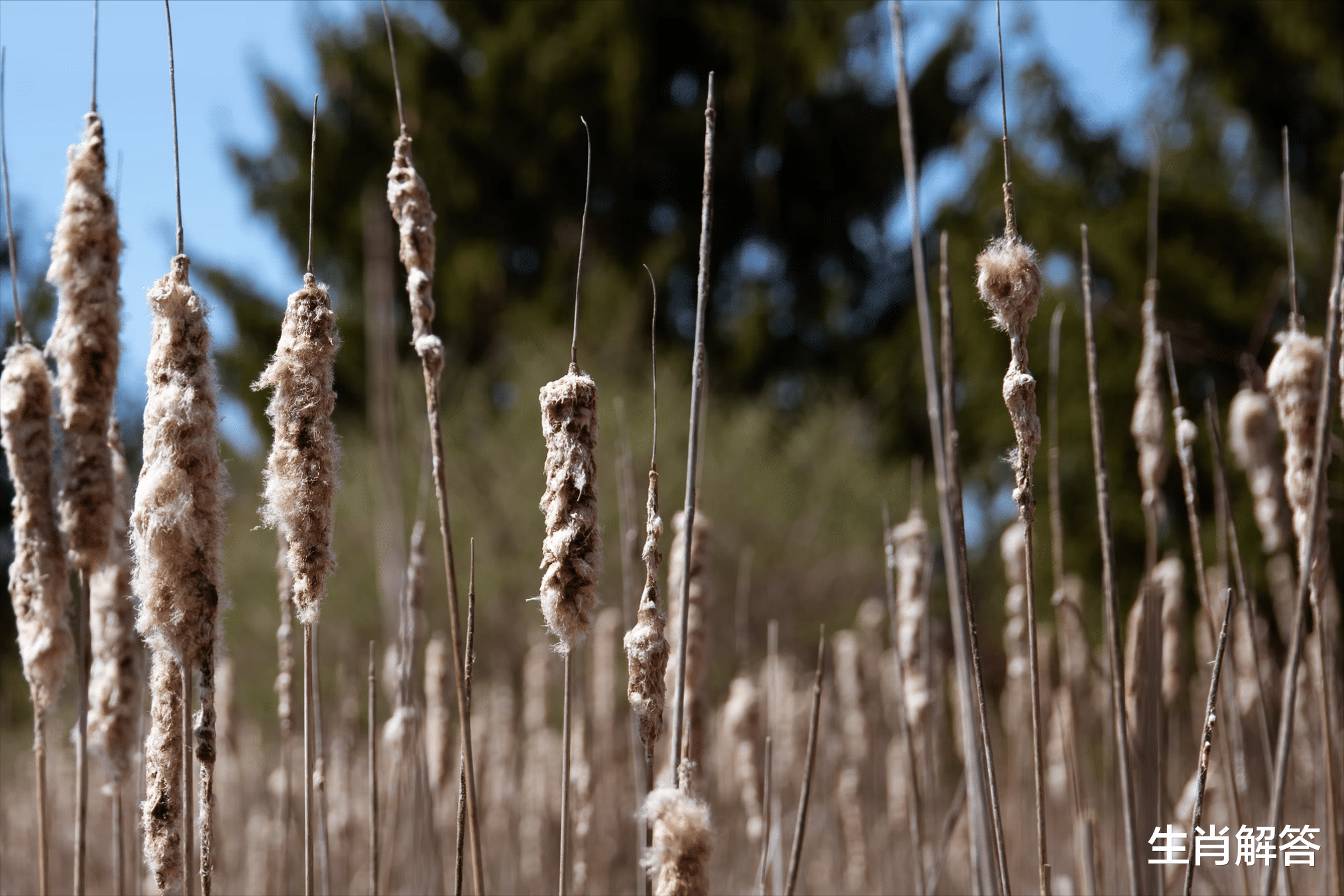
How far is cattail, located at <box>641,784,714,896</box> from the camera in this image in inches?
39.6

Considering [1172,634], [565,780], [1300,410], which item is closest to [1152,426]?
[1300,410]

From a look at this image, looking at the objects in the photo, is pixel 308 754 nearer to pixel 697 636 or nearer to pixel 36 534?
pixel 36 534

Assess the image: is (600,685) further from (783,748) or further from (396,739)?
(396,739)

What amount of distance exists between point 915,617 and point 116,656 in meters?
1.39

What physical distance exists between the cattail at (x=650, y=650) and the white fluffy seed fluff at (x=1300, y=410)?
0.92 meters

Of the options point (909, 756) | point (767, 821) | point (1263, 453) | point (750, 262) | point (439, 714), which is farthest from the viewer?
point (750, 262)

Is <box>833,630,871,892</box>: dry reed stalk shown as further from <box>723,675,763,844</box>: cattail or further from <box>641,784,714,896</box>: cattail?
<box>641,784,714,896</box>: cattail

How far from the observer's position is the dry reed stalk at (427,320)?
102 cm

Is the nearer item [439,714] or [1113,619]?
[1113,619]

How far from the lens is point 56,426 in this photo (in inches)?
45.8

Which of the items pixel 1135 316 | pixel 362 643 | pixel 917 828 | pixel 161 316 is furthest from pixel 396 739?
pixel 362 643

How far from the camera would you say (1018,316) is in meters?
1.19

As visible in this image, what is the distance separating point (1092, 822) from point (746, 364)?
9.32 meters

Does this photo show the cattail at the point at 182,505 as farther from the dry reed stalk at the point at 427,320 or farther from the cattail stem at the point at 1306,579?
the cattail stem at the point at 1306,579
